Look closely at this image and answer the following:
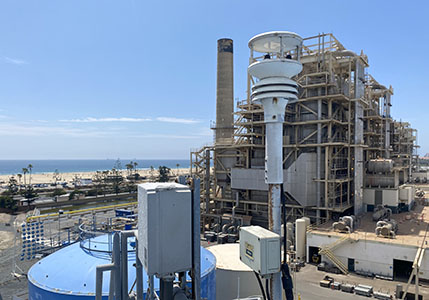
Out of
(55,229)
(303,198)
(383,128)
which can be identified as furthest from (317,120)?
(55,229)

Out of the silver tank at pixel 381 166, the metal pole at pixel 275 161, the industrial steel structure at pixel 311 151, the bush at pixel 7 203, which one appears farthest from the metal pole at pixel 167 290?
the bush at pixel 7 203

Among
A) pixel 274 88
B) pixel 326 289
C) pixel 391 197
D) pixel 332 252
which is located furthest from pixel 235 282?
pixel 391 197

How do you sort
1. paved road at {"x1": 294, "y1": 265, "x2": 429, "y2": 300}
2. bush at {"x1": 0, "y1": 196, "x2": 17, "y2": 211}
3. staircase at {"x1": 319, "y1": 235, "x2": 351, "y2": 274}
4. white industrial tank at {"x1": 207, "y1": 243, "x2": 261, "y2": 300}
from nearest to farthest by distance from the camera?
1. white industrial tank at {"x1": 207, "y1": 243, "x2": 261, "y2": 300}
2. paved road at {"x1": 294, "y1": 265, "x2": 429, "y2": 300}
3. staircase at {"x1": 319, "y1": 235, "x2": 351, "y2": 274}
4. bush at {"x1": 0, "y1": 196, "x2": 17, "y2": 211}

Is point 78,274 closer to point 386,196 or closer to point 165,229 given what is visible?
point 165,229

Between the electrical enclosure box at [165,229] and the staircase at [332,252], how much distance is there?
26.0 metres

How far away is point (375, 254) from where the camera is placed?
28484 mm

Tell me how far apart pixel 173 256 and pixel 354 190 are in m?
39.8

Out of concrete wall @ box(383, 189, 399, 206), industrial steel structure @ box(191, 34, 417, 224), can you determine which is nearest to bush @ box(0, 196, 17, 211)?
industrial steel structure @ box(191, 34, 417, 224)

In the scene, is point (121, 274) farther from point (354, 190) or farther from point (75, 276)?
point (354, 190)

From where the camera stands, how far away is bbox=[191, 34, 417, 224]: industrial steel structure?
40.0 metres

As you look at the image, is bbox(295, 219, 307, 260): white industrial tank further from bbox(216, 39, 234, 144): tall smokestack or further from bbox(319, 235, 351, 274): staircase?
bbox(216, 39, 234, 144): tall smokestack

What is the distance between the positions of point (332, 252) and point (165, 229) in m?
27.5

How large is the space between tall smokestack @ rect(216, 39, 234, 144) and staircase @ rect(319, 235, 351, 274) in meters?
27.3

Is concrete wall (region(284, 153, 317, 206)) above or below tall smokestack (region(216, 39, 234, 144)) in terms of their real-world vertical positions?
below
